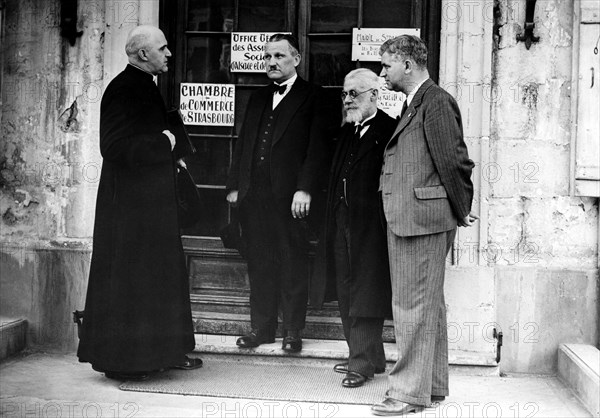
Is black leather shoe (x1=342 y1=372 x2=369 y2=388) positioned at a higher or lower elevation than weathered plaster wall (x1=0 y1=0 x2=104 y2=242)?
lower

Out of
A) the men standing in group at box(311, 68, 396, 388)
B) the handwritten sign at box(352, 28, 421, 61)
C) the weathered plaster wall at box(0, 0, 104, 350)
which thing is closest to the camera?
the men standing in group at box(311, 68, 396, 388)

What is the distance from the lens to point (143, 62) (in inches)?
215

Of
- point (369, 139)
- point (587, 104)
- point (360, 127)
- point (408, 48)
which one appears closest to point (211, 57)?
point (360, 127)

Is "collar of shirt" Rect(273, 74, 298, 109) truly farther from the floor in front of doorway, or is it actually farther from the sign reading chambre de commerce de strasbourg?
the floor in front of doorway

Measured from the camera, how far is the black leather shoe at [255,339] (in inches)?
237

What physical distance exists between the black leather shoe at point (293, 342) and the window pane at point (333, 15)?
86.1 inches

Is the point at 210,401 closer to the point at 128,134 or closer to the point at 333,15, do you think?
the point at 128,134

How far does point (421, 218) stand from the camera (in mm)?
4809

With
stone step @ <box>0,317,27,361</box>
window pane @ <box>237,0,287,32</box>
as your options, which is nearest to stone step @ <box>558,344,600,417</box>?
window pane @ <box>237,0,287,32</box>

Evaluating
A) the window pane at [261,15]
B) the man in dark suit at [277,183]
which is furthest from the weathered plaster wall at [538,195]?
the window pane at [261,15]

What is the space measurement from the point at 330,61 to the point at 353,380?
232 cm

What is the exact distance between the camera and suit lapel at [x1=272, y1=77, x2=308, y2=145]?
5902mm

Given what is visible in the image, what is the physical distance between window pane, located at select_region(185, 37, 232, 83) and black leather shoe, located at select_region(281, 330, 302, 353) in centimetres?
193

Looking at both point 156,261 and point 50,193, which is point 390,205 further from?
point 50,193
